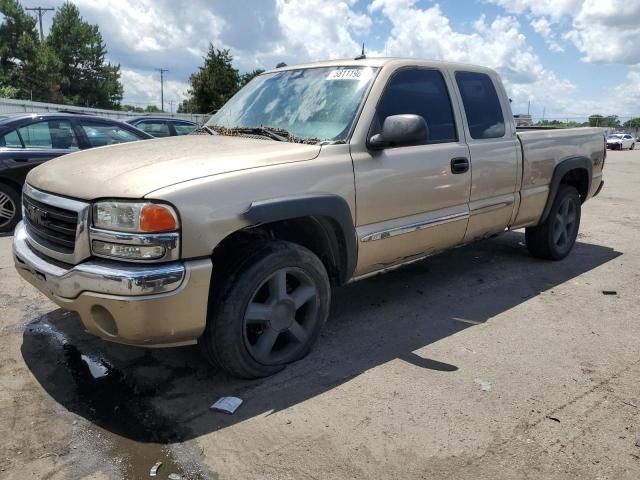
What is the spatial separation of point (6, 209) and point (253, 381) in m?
5.42

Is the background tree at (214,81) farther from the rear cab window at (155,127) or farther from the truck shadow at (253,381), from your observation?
the truck shadow at (253,381)

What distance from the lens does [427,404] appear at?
304cm

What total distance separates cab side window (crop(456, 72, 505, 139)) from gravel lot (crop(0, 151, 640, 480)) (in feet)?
4.78

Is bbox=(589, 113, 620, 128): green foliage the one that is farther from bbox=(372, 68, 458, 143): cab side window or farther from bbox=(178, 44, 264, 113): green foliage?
bbox=(372, 68, 458, 143): cab side window

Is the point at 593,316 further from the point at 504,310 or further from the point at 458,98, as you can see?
the point at 458,98

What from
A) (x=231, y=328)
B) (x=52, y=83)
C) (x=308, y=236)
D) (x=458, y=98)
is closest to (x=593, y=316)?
(x=458, y=98)

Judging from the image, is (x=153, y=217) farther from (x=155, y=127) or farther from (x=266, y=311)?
(x=155, y=127)

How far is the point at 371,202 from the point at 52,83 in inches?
2231

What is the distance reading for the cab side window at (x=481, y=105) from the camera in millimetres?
4531

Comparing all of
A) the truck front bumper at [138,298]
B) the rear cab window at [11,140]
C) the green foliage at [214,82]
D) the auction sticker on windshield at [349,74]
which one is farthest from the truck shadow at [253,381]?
the green foliage at [214,82]

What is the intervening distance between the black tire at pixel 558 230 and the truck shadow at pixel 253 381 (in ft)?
2.14

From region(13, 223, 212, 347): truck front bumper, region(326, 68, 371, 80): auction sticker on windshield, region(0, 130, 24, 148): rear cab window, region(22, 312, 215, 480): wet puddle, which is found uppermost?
region(326, 68, 371, 80): auction sticker on windshield

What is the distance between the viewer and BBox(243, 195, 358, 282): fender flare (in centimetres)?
297

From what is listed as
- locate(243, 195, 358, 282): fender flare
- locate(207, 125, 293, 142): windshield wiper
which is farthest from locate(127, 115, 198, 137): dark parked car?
locate(243, 195, 358, 282): fender flare
